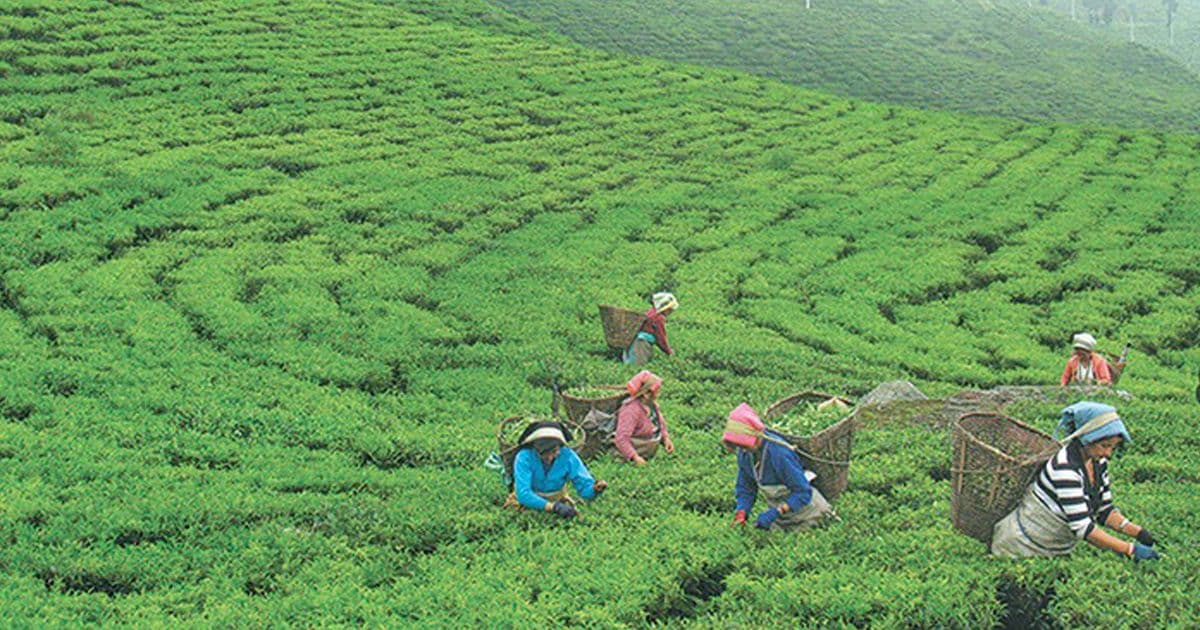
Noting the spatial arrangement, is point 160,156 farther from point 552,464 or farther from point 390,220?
point 552,464

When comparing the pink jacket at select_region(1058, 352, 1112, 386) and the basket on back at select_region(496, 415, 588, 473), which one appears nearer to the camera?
the basket on back at select_region(496, 415, 588, 473)

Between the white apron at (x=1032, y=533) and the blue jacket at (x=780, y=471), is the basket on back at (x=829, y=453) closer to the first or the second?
the blue jacket at (x=780, y=471)

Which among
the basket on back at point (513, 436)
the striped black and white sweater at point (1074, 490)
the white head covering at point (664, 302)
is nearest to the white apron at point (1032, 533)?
the striped black and white sweater at point (1074, 490)

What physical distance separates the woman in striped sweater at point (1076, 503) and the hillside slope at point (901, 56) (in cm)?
5326

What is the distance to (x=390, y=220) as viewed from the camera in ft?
77.1

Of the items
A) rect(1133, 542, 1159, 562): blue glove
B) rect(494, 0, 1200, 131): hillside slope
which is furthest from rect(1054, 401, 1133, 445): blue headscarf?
Answer: rect(494, 0, 1200, 131): hillside slope

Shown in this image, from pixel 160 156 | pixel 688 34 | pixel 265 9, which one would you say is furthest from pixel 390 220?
pixel 688 34

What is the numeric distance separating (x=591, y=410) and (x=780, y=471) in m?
3.48

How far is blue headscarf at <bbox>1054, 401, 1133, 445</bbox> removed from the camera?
23.0 ft

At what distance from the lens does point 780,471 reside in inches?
322

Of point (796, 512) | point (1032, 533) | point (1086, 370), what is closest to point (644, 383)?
point (796, 512)

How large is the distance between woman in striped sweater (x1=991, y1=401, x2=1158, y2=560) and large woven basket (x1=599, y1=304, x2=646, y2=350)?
8492 mm

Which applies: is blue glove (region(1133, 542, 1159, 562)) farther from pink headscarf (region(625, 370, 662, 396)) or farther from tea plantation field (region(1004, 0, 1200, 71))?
tea plantation field (region(1004, 0, 1200, 71))

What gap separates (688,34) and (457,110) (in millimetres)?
36796
